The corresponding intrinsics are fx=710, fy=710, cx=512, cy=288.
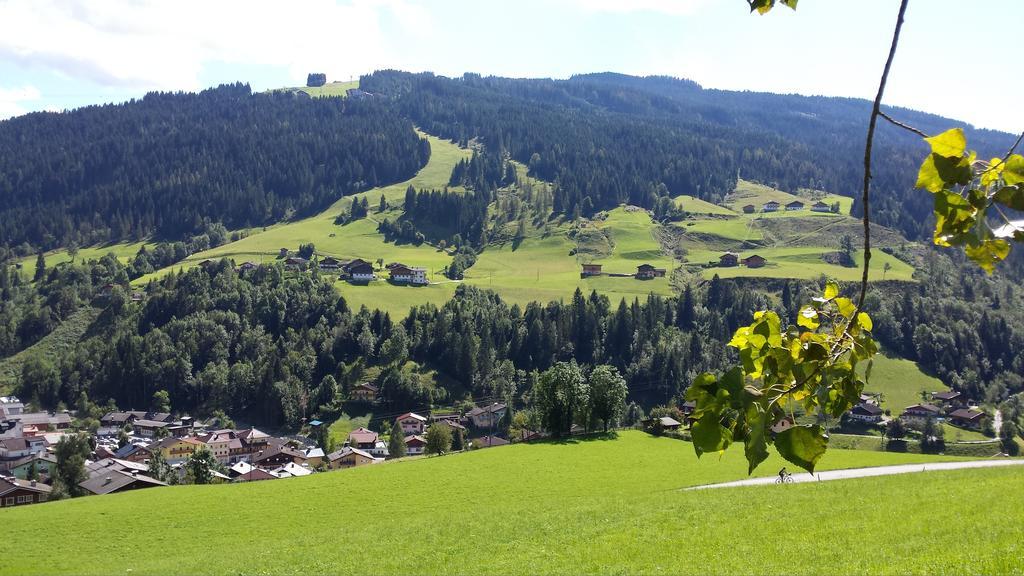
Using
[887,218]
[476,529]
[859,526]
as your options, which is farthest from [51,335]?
[887,218]

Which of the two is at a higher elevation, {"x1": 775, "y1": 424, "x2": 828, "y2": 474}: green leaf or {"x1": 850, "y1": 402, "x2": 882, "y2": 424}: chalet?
{"x1": 775, "y1": 424, "x2": 828, "y2": 474}: green leaf

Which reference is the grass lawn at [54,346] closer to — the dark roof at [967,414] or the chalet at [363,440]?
the chalet at [363,440]

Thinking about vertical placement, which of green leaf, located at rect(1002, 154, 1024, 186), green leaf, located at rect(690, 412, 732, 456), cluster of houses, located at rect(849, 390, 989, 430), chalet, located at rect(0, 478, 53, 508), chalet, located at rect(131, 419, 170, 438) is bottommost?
chalet, located at rect(131, 419, 170, 438)

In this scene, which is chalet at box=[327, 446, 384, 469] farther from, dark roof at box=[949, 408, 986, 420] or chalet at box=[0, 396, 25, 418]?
dark roof at box=[949, 408, 986, 420]

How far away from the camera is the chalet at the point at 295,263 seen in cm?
11832

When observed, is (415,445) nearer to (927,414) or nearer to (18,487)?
(18,487)

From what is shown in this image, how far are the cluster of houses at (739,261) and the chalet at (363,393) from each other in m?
66.6

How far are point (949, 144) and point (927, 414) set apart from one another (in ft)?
275

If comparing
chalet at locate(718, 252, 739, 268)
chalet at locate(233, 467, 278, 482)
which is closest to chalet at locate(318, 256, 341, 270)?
chalet at locate(718, 252, 739, 268)

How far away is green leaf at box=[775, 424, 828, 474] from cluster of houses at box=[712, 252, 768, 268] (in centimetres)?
12079

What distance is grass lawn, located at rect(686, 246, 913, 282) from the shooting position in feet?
360

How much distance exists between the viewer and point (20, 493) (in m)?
44.2

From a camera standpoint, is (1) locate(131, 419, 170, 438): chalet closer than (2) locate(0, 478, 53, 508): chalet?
No

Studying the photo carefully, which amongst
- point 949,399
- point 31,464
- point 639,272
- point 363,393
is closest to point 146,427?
point 31,464
